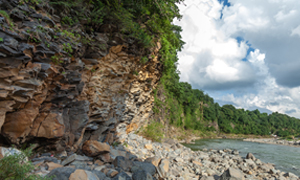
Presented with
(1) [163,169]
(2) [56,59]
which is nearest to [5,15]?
(2) [56,59]

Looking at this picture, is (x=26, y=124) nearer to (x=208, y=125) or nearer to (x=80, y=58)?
(x=80, y=58)

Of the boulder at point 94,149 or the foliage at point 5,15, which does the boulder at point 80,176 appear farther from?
the foliage at point 5,15

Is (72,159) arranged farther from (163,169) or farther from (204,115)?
(204,115)

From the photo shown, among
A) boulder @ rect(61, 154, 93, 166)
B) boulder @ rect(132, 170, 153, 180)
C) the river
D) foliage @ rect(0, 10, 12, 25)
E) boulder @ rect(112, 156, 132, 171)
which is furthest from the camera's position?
the river

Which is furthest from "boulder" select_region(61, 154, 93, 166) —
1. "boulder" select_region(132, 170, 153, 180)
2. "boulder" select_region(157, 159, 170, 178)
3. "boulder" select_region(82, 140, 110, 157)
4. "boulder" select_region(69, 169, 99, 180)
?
"boulder" select_region(157, 159, 170, 178)

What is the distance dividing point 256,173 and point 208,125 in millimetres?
34952

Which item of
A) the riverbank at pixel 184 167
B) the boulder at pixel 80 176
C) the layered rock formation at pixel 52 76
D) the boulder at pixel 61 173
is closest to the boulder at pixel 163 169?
the riverbank at pixel 184 167

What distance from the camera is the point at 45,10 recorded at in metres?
4.12

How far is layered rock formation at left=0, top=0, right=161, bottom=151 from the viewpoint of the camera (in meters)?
3.19

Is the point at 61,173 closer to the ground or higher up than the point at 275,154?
higher up

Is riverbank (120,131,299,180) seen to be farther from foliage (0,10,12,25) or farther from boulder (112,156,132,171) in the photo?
foliage (0,10,12,25)

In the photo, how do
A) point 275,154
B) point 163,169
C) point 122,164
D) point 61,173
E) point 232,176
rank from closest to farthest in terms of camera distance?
1. point 61,173
2. point 122,164
3. point 232,176
4. point 163,169
5. point 275,154

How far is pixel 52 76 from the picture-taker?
4.19m

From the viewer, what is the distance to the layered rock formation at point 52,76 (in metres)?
3.19
